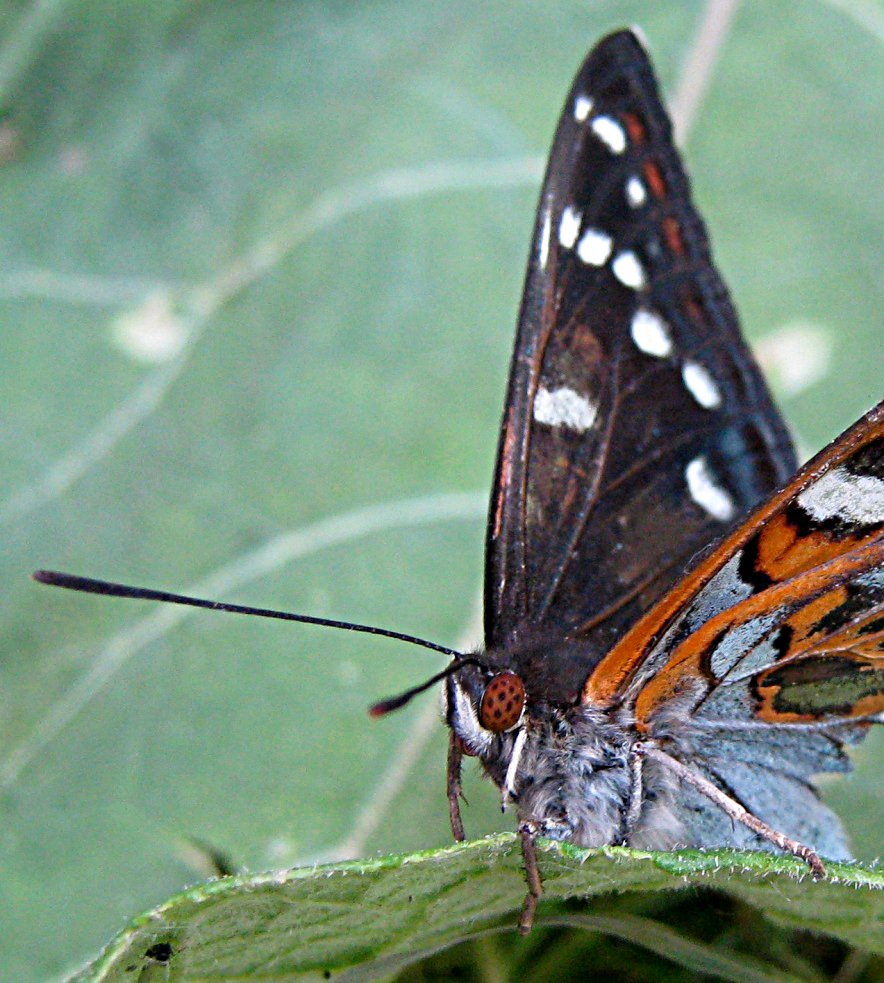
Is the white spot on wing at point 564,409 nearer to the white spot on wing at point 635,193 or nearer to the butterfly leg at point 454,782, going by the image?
the white spot on wing at point 635,193

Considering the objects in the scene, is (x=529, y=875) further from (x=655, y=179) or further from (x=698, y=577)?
(x=655, y=179)

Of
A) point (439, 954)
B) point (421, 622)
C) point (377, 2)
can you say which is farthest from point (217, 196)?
point (439, 954)

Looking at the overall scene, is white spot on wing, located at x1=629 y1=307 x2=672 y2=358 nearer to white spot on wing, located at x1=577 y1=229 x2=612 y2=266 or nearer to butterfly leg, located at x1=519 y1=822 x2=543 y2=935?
white spot on wing, located at x1=577 y1=229 x2=612 y2=266

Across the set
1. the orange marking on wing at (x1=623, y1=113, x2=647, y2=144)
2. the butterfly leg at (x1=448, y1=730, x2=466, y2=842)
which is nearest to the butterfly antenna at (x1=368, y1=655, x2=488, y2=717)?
the butterfly leg at (x1=448, y1=730, x2=466, y2=842)

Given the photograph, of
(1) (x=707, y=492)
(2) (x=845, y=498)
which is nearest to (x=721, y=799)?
(2) (x=845, y=498)

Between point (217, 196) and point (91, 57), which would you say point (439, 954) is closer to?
point (217, 196)

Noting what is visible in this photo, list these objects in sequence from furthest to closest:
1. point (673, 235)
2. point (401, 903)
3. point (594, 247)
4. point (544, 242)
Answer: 1. point (673, 235)
2. point (594, 247)
3. point (544, 242)
4. point (401, 903)

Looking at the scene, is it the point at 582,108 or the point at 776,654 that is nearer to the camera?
the point at 776,654
